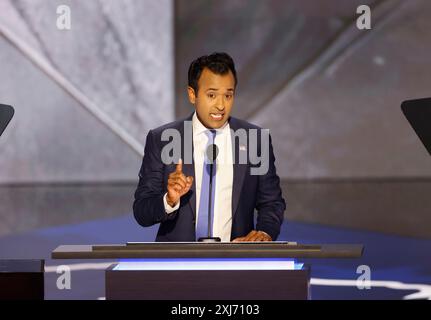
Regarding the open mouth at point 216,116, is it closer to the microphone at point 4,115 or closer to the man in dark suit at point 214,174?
the man in dark suit at point 214,174

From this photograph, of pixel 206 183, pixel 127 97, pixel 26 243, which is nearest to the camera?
pixel 206 183

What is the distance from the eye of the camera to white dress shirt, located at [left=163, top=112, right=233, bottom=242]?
8.51 ft

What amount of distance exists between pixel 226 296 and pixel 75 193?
5.19 metres

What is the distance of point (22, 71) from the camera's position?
6445 mm

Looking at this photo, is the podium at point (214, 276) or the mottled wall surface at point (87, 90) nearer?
the podium at point (214, 276)

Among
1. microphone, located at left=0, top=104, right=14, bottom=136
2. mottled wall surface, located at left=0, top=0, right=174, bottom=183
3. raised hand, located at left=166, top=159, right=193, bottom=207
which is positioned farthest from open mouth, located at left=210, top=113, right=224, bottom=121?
mottled wall surface, located at left=0, top=0, right=174, bottom=183

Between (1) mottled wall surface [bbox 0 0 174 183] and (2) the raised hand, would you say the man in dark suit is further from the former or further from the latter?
(1) mottled wall surface [bbox 0 0 174 183]

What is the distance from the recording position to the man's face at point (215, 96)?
2.51 meters

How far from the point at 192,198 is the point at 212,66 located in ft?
1.28

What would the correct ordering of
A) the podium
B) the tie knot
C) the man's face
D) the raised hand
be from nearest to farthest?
the podium
the raised hand
the man's face
the tie knot

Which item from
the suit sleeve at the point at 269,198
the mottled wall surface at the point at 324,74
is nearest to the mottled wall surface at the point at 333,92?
the mottled wall surface at the point at 324,74

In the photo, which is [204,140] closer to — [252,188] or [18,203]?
[252,188]

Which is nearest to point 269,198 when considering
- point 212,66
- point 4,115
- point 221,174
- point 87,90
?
point 221,174
